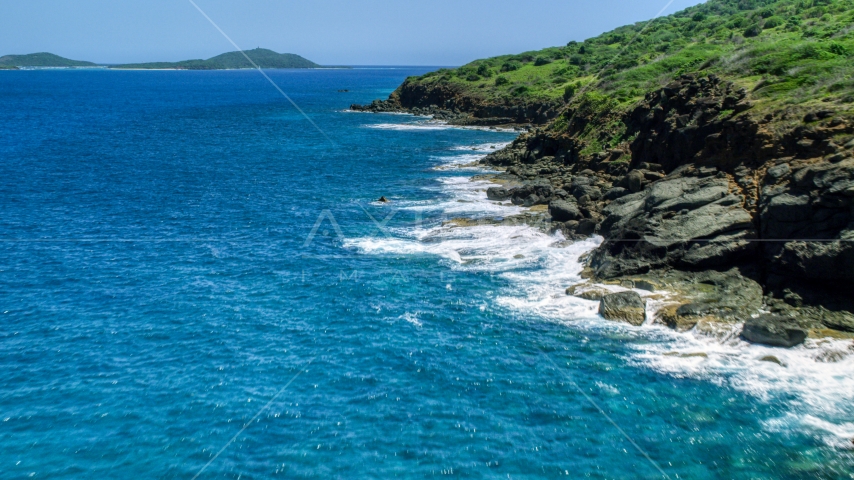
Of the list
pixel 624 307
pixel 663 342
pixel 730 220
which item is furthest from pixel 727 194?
pixel 663 342

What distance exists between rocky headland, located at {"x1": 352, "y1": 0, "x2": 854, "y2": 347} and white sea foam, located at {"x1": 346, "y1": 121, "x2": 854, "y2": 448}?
2.58ft

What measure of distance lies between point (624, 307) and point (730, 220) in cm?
725

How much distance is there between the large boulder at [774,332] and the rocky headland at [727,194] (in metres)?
0.05

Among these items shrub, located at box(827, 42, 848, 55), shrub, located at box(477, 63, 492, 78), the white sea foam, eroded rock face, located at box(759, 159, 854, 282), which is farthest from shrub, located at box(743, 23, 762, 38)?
shrub, located at box(477, 63, 492, 78)

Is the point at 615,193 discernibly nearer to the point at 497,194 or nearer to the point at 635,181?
the point at 635,181

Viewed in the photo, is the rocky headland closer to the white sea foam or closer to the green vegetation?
the green vegetation

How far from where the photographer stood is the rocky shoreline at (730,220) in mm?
25141

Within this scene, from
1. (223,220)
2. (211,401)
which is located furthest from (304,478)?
(223,220)

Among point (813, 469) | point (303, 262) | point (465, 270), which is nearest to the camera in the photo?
point (813, 469)

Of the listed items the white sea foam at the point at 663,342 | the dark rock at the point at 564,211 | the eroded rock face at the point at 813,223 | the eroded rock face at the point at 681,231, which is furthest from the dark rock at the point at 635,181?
the eroded rock face at the point at 813,223

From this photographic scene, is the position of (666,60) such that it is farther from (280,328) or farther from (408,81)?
(408,81)

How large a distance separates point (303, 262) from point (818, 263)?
25.6 metres

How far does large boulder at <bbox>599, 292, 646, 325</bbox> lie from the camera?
26545 mm

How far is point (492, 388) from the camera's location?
22062 millimetres
